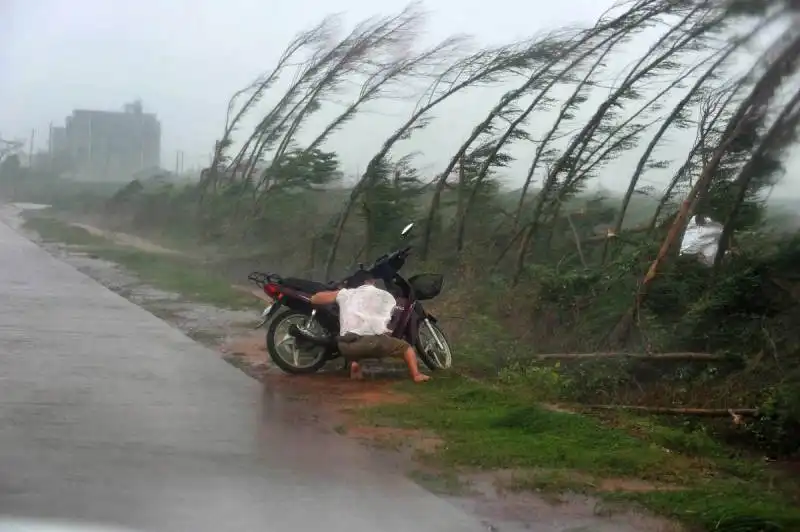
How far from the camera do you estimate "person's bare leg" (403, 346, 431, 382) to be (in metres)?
9.41

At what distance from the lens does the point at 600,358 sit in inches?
360

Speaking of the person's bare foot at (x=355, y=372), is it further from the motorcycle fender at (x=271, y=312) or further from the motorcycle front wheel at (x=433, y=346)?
the motorcycle fender at (x=271, y=312)

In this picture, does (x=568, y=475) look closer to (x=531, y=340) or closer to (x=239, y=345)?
(x=531, y=340)

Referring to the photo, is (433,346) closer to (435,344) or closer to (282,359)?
(435,344)

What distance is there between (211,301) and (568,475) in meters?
10.0

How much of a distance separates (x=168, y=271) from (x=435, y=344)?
36.9 feet

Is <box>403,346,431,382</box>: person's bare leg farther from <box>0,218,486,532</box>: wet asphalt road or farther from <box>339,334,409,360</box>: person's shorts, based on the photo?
<box>0,218,486,532</box>: wet asphalt road

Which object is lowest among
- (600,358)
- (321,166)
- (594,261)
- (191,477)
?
(191,477)

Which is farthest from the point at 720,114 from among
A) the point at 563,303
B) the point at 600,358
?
the point at 600,358

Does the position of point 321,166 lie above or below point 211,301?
above

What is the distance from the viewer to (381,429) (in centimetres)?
762

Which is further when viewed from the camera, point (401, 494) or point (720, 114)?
point (720, 114)

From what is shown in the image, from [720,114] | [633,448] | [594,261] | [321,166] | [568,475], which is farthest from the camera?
[321,166]

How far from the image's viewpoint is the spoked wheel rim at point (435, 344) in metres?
10.0
